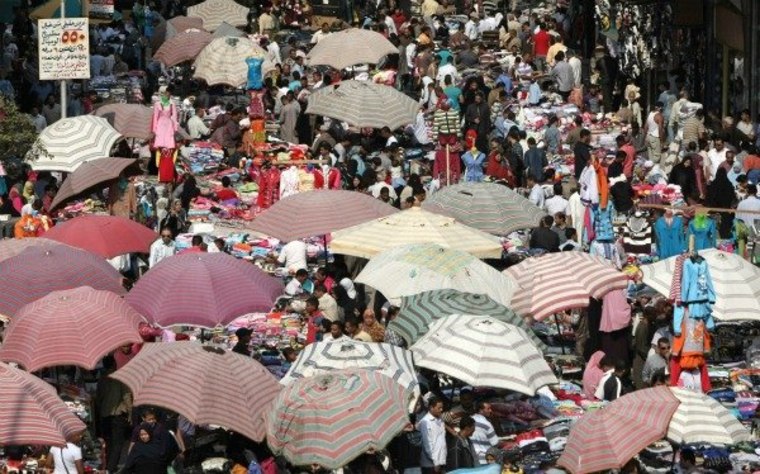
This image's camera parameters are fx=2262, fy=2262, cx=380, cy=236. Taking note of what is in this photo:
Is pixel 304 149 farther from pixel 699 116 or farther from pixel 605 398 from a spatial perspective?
pixel 605 398

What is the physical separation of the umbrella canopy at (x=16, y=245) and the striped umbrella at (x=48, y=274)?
17.1 inches

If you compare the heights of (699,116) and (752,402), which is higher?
(699,116)

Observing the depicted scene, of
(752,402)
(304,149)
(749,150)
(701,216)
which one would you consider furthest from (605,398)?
(304,149)

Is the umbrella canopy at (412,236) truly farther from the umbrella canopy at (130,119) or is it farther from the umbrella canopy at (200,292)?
the umbrella canopy at (130,119)

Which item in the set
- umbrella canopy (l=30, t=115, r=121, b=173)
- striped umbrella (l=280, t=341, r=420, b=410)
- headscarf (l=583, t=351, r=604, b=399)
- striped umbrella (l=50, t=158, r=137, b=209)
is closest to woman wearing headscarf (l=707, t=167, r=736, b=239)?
headscarf (l=583, t=351, r=604, b=399)

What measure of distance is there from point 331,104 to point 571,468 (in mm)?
17341

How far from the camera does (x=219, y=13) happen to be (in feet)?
171

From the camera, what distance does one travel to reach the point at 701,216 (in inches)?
1251

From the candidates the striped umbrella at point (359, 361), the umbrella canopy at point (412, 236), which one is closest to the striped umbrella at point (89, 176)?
the umbrella canopy at point (412, 236)

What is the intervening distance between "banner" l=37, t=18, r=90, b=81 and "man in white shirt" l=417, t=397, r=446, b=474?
15524mm

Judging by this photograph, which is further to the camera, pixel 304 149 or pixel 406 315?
pixel 304 149

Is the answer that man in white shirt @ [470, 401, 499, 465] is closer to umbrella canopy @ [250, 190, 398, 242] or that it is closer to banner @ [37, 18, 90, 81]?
umbrella canopy @ [250, 190, 398, 242]

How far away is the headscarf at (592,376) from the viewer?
26422 millimetres

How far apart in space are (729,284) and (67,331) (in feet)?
27.2
